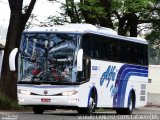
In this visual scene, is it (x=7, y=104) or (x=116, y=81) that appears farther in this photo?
(x=7, y=104)

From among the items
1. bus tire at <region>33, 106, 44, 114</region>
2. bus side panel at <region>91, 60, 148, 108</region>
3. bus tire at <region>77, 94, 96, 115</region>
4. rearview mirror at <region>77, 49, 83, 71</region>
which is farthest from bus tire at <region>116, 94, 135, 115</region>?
rearview mirror at <region>77, 49, 83, 71</region>

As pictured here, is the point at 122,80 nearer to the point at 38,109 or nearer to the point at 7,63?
the point at 38,109

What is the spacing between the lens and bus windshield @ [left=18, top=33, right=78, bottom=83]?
80.7 feet

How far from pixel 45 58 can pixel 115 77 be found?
456 centimetres

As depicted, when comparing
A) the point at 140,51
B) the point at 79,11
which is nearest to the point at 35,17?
the point at 79,11

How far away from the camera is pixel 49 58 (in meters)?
24.8

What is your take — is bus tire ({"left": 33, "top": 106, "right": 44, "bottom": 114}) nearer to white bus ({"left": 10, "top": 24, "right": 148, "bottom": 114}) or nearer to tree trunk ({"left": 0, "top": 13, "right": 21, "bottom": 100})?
white bus ({"left": 10, "top": 24, "right": 148, "bottom": 114})

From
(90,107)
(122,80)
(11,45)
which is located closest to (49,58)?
(90,107)

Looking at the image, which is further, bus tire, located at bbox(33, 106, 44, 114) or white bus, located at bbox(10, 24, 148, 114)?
bus tire, located at bbox(33, 106, 44, 114)

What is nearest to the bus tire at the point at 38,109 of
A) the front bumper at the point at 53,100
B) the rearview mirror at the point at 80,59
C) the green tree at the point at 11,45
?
the front bumper at the point at 53,100

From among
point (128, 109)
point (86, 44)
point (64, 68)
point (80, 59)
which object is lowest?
point (128, 109)

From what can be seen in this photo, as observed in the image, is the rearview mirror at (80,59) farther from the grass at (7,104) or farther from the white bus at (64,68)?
the grass at (7,104)

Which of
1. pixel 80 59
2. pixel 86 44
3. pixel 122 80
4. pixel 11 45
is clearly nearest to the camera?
pixel 80 59

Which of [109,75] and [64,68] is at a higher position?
[64,68]
